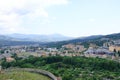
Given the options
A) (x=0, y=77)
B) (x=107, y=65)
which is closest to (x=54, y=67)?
(x=107, y=65)

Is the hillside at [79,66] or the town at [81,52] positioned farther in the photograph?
the town at [81,52]

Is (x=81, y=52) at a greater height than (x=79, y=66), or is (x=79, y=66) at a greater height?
(x=81, y=52)

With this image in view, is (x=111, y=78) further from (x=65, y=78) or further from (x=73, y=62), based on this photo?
(x=73, y=62)

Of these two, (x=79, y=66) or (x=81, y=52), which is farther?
(x=81, y=52)

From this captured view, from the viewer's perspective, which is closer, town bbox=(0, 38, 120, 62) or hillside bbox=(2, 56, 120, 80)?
hillside bbox=(2, 56, 120, 80)

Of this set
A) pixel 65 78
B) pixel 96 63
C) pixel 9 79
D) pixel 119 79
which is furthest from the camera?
pixel 96 63

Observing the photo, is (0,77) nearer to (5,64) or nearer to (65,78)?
(65,78)

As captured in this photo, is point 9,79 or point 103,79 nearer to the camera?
point 9,79

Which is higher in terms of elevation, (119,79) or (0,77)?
(0,77)

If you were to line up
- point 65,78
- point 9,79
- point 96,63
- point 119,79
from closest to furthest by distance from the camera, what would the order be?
1. point 9,79
2. point 65,78
3. point 119,79
4. point 96,63

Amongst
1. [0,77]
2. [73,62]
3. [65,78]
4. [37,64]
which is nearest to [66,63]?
[73,62]
